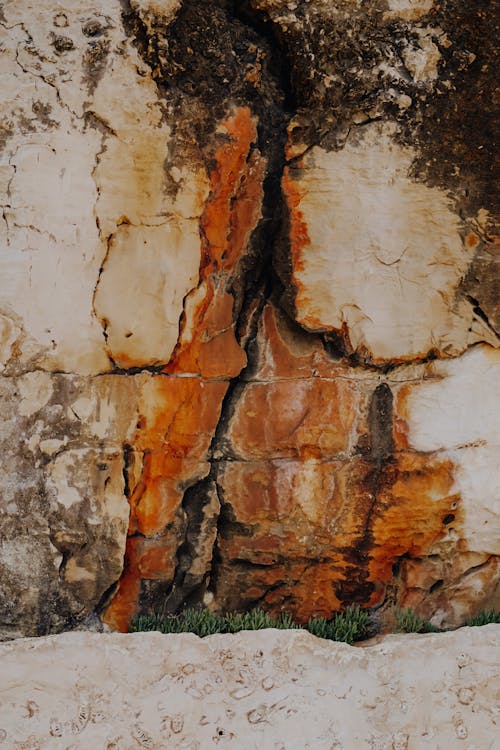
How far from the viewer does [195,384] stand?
505 centimetres

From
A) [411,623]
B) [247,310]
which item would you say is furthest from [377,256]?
[411,623]

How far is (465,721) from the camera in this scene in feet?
13.0

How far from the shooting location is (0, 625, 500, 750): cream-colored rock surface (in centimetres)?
393

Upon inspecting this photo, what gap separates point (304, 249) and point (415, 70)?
104cm

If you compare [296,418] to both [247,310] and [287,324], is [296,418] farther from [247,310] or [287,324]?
[247,310]

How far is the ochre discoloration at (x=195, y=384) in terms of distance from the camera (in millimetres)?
4906

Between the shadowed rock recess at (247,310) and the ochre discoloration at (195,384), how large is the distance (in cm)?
1

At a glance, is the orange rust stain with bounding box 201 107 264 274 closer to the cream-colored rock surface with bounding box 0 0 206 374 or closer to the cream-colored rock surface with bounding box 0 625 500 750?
the cream-colored rock surface with bounding box 0 0 206 374

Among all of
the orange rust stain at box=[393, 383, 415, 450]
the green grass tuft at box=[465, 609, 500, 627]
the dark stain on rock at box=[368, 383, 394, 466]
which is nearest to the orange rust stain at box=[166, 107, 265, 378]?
the dark stain on rock at box=[368, 383, 394, 466]

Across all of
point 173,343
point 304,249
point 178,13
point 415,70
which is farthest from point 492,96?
point 173,343

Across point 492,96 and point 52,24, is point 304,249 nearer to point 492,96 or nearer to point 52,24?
point 492,96

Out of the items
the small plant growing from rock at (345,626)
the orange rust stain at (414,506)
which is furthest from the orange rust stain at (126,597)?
the orange rust stain at (414,506)

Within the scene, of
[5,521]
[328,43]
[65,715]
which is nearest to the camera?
[65,715]

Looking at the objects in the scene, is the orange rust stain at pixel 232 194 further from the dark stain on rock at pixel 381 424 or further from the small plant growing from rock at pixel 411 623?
the small plant growing from rock at pixel 411 623
